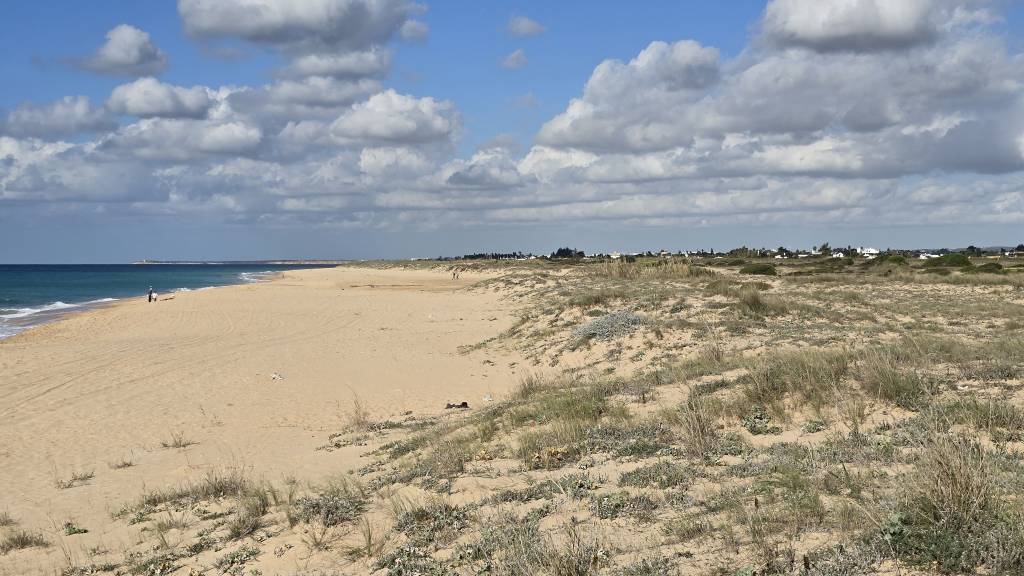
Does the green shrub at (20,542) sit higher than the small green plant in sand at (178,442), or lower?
higher

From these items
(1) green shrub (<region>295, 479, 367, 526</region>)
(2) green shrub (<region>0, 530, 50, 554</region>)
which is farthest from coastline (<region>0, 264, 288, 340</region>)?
(1) green shrub (<region>295, 479, 367, 526</region>)

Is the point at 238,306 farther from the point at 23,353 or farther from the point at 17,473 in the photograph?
the point at 17,473

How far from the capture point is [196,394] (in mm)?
16562

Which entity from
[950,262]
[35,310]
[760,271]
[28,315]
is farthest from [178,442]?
[950,262]

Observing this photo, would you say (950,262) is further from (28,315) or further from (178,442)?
(28,315)

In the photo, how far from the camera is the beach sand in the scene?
9727mm

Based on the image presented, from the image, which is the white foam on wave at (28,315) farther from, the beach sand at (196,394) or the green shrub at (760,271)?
the green shrub at (760,271)

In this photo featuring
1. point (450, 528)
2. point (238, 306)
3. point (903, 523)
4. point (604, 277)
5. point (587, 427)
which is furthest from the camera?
point (604, 277)

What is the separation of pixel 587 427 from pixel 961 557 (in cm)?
492

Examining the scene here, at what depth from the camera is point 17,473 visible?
35.5 feet

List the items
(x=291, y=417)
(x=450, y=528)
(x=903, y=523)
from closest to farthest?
1. (x=903, y=523)
2. (x=450, y=528)
3. (x=291, y=417)

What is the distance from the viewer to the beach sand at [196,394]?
9.73 meters

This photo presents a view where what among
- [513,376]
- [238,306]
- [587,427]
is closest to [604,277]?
[238,306]

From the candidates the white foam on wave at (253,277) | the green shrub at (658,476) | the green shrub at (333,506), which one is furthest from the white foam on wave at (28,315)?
the green shrub at (658,476)
